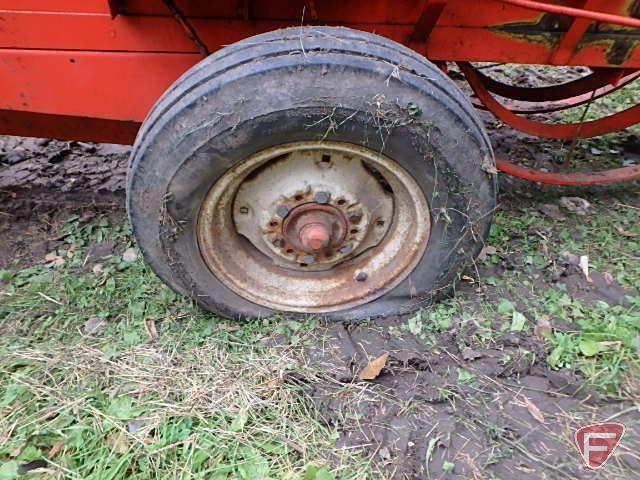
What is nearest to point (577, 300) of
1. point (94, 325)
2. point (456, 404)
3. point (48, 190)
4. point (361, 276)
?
point (456, 404)

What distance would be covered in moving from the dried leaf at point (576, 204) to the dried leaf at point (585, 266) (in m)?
0.48

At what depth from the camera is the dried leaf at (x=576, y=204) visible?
322 cm

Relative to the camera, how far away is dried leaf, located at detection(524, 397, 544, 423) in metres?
2.07

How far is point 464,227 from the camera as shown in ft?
7.33

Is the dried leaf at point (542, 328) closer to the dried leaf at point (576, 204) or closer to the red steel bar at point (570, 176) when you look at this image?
the red steel bar at point (570, 176)

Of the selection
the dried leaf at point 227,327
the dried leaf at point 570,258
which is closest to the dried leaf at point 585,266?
the dried leaf at point 570,258

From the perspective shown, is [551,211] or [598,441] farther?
[551,211]

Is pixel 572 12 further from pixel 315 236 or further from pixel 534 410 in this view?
pixel 534 410

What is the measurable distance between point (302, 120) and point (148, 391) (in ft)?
4.00

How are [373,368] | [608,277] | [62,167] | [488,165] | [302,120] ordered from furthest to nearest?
1. [62,167]
2. [608,277]
3. [373,368]
4. [488,165]
5. [302,120]

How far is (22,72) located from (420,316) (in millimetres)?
1994

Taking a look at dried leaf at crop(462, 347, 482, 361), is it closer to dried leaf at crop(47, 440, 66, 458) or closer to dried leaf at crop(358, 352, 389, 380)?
dried leaf at crop(358, 352, 389, 380)

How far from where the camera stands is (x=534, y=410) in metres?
2.11

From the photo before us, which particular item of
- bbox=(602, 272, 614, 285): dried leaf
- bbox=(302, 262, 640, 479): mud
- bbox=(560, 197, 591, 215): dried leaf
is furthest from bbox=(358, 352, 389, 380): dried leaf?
bbox=(560, 197, 591, 215): dried leaf
